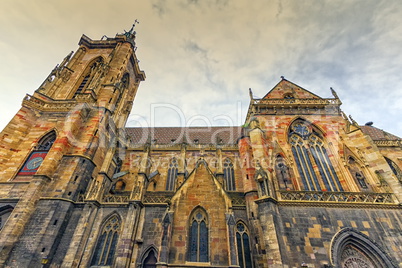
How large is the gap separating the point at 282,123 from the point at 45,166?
16.9 metres

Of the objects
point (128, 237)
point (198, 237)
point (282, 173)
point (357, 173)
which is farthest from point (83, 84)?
point (357, 173)

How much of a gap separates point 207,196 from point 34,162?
12.2 meters

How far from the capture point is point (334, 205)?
11.1 m

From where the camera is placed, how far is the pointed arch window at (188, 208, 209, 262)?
9742 millimetres

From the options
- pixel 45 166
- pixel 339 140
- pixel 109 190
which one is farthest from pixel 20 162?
pixel 339 140

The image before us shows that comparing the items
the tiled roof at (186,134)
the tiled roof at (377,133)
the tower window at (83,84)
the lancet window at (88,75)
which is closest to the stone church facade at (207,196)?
the tower window at (83,84)

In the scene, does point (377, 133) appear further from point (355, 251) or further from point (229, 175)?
point (229, 175)

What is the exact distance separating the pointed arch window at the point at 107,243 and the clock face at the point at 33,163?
6.45m

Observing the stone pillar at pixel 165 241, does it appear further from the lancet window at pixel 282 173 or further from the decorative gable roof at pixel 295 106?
the decorative gable roof at pixel 295 106

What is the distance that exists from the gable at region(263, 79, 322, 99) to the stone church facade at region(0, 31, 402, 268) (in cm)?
15

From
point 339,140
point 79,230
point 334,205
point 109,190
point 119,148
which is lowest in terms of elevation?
point 79,230

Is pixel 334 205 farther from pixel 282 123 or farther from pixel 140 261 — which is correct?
pixel 140 261

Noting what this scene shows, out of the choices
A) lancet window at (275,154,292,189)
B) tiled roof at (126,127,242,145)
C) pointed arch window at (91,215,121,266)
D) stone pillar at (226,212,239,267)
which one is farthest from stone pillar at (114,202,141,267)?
tiled roof at (126,127,242,145)

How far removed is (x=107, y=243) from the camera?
1141cm
